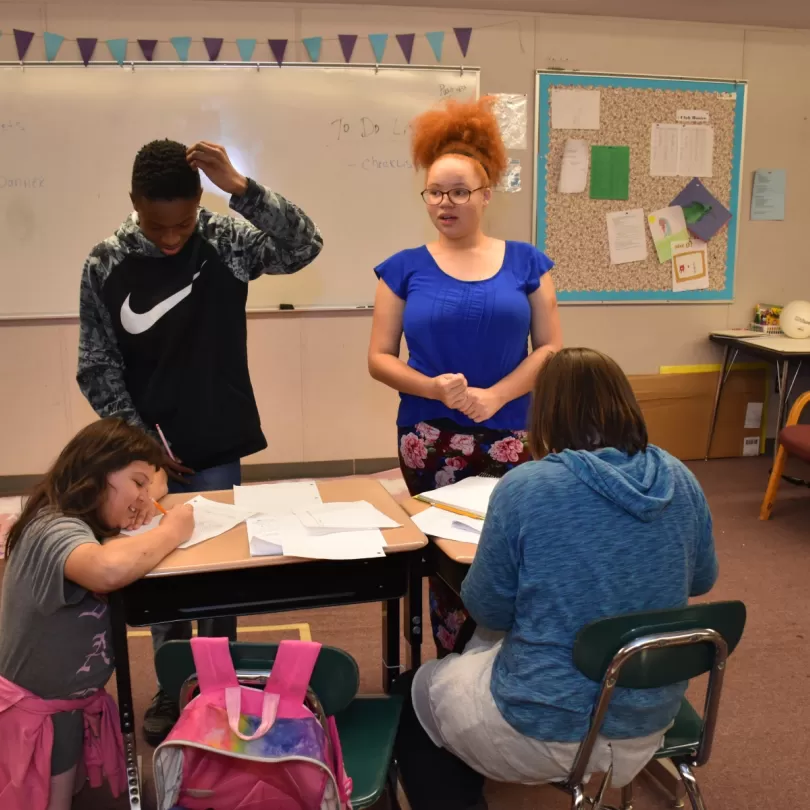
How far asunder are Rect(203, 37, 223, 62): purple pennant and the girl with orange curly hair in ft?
7.00

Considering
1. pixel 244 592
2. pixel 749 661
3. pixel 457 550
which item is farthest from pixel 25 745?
pixel 749 661

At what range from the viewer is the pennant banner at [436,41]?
3.86 m

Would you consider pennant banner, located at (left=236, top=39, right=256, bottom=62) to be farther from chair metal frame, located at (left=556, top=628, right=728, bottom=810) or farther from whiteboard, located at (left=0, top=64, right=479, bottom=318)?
chair metal frame, located at (left=556, top=628, right=728, bottom=810)

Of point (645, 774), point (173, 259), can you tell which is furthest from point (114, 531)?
point (645, 774)

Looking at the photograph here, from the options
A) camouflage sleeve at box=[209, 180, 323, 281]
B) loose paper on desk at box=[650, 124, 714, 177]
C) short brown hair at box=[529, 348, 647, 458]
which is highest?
loose paper on desk at box=[650, 124, 714, 177]

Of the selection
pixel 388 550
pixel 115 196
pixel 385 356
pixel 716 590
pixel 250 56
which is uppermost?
pixel 250 56

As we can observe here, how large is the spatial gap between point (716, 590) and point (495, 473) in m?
1.44

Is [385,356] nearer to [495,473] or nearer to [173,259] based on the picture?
[495,473]

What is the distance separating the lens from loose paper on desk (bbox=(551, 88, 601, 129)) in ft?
13.4

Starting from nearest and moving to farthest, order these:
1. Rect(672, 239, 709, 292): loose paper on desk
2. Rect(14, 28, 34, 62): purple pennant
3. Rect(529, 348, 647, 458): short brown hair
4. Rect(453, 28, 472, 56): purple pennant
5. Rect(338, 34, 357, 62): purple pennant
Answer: Rect(529, 348, 647, 458): short brown hair
Rect(14, 28, 34, 62): purple pennant
Rect(338, 34, 357, 62): purple pennant
Rect(453, 28, 472, 56): purple pennant
Rect(672, 239, 709, 292): loose paper on desk

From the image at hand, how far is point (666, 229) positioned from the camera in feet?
14.1

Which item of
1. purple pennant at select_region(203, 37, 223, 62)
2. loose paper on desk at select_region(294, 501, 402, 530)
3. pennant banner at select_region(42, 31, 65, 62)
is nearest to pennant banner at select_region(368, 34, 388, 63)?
purple pennant at select_region(203, 37, 223, 62)

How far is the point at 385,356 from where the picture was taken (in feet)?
6.68

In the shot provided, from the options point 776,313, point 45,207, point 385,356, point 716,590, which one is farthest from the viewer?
point 776,313
